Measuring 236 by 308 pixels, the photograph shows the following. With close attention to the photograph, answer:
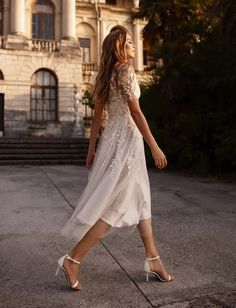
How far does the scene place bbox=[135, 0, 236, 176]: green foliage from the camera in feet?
31.4

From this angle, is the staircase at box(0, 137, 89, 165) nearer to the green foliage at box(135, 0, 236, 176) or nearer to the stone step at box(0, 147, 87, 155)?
the stone step at box(0, 147, 87, 155)

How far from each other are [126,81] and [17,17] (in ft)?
81.2

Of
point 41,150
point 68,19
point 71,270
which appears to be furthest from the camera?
point 68,19

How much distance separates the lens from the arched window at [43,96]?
25156mm

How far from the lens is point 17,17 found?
82.8ft

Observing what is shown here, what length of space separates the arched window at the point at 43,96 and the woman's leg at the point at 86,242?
75.1 feet

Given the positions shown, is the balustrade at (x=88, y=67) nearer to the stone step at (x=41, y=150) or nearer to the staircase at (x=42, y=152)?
the staircase at (x=42, y=152)

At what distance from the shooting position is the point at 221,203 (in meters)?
6.32

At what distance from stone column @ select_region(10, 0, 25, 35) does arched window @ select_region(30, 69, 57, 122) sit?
2994 millimetres

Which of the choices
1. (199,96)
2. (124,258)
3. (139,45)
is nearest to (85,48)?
(139,45)

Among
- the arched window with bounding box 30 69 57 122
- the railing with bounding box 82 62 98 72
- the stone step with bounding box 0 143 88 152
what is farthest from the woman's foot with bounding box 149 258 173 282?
the railing with bounding box 82 62 98 72

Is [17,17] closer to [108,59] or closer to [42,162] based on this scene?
[42,162]

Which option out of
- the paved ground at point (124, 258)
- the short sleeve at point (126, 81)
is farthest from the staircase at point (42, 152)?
the short sleeve at point (126, 81)

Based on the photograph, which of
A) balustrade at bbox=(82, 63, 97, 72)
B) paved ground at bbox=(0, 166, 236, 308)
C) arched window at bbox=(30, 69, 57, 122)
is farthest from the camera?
balustrade at bbox=(82, 63, 97, 72)
